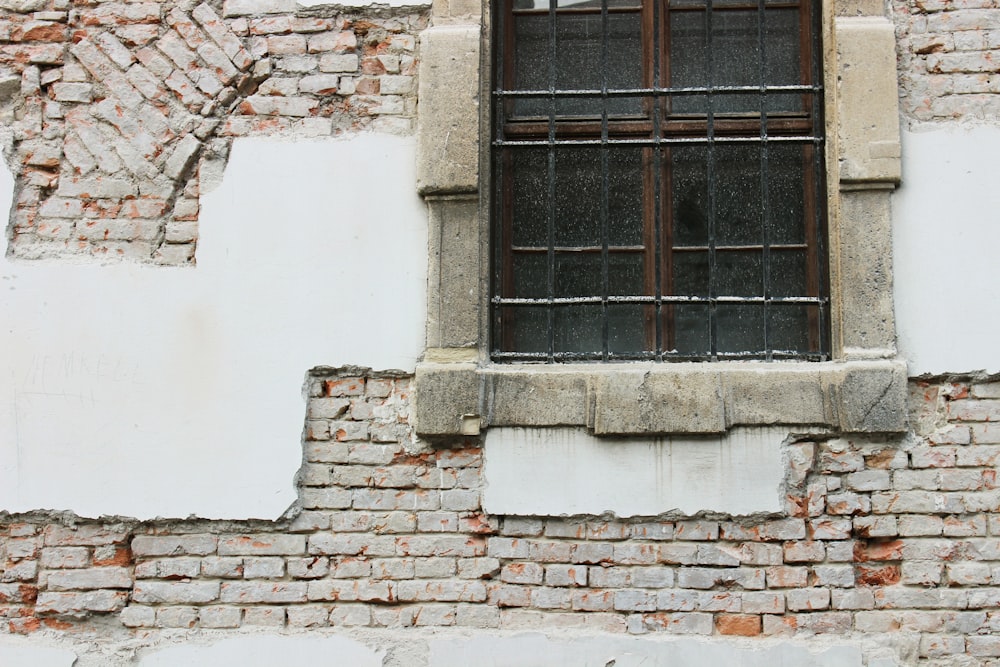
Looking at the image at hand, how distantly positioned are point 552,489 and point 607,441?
0.26 m

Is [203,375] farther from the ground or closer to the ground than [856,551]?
farther from the ground

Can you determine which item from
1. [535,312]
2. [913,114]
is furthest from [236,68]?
[913,114]

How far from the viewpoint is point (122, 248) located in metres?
3.45

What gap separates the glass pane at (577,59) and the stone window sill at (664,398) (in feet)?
3.47

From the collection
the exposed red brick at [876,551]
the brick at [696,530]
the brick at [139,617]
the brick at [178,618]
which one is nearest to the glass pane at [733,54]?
the brick at [696,530]

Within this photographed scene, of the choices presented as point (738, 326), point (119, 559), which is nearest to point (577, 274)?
point (738, 326)

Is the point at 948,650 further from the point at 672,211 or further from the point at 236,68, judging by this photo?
the point at 236,68

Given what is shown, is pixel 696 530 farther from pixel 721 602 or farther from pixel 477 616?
pixel 477 616

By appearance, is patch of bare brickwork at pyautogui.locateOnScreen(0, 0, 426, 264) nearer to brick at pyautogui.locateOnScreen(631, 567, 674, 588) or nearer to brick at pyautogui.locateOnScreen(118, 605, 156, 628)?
brick at pyautogui.locateOnScreen(118, 605, 156, 628)

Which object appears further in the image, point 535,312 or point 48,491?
point 535,312

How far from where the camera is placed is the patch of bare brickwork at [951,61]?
3.39 m

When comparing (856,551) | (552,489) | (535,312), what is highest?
(535,312)

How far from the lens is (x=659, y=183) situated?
3.59 m

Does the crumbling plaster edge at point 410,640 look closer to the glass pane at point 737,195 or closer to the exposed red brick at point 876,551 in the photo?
the exposed red brick at point 876,551
